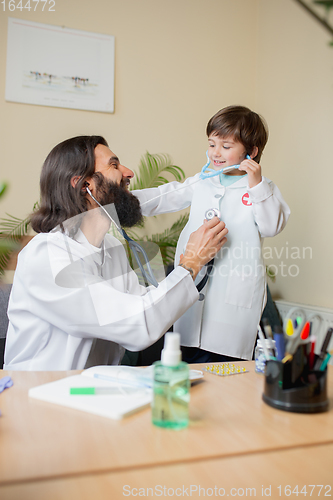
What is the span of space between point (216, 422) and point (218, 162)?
4.06 feet

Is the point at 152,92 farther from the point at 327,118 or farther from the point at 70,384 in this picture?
the point at 70,384

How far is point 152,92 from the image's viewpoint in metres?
3.07

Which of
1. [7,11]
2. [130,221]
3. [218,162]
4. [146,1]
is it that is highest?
[146,1]

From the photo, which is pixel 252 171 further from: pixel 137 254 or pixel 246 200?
pixel 137 254

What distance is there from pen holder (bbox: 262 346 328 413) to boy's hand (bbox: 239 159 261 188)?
3.02 feet

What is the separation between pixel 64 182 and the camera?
1495 mm

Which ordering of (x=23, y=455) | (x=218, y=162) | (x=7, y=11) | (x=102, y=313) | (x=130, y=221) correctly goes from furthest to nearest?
1. (x=7, y=11)
2. (x=218, y=162)
3. (x=130, y=221)
4. (x=102, y=313)
5. (x=23, y=455)

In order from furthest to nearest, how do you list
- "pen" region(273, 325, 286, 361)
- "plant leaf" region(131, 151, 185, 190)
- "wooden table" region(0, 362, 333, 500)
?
"plant leaf" region(131, 151, 185, 190), "pen" region(273, 325, 286, 361), "wooden table" region(0, 362, 333, 500)

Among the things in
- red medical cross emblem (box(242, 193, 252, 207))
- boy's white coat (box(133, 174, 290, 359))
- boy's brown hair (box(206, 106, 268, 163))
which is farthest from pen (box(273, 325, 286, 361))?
boy's brown hair (box(206, 106, 268, 163))

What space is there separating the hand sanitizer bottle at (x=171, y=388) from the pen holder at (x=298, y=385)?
19cm

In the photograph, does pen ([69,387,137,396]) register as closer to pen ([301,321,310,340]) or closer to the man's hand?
pen ([301,321,310,340])

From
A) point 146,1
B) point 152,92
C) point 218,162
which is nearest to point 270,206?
point 218,162

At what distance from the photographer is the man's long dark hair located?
4.86ft

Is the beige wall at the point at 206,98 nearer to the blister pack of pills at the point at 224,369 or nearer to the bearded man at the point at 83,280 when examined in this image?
the bearded man at the point at 83,280
